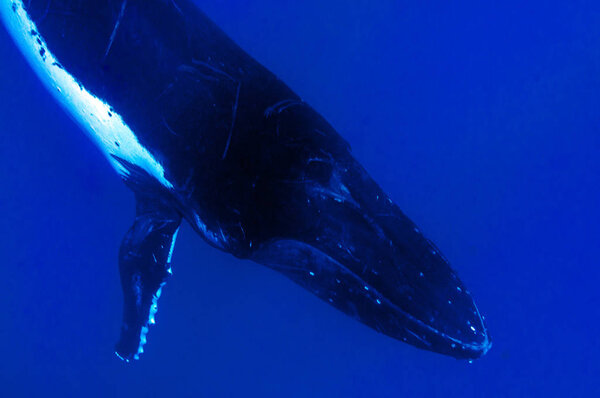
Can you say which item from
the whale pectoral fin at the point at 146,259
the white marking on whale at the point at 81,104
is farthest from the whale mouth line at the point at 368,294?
the white marking on whale at the point at 81,104

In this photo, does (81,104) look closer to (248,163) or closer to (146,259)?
(146,259)

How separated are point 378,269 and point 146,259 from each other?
2674 millimetres

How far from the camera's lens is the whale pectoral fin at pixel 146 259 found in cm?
567

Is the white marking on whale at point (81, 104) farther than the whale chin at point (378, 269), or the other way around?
the white marking on whale at point (81, 104)

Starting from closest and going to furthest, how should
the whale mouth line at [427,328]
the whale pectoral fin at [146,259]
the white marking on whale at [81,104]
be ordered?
1. the whale mouth line at [427,328]
2. the white marking on whale at [81,104]
3. the whale pectoral fin at [146,259]

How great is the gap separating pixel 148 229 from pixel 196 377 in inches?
184

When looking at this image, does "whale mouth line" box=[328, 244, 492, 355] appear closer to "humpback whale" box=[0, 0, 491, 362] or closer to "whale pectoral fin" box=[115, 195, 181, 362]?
"humpback whale" box=[0, 0, 491, 362]

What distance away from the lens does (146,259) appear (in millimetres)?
5688

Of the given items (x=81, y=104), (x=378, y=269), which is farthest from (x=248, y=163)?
(x=81, y=104)

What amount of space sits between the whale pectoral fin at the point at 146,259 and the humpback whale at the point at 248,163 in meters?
0.41

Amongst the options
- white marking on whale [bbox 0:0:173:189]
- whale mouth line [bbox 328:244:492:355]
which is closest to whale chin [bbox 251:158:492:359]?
whale mouth line [bbox 328:244:492:355]

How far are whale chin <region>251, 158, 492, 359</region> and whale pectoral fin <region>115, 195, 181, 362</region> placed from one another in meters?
1.36

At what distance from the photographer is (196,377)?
9305 millimetres

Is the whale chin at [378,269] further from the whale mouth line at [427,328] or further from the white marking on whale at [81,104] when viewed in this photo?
the white marking on whale at [81,104]
